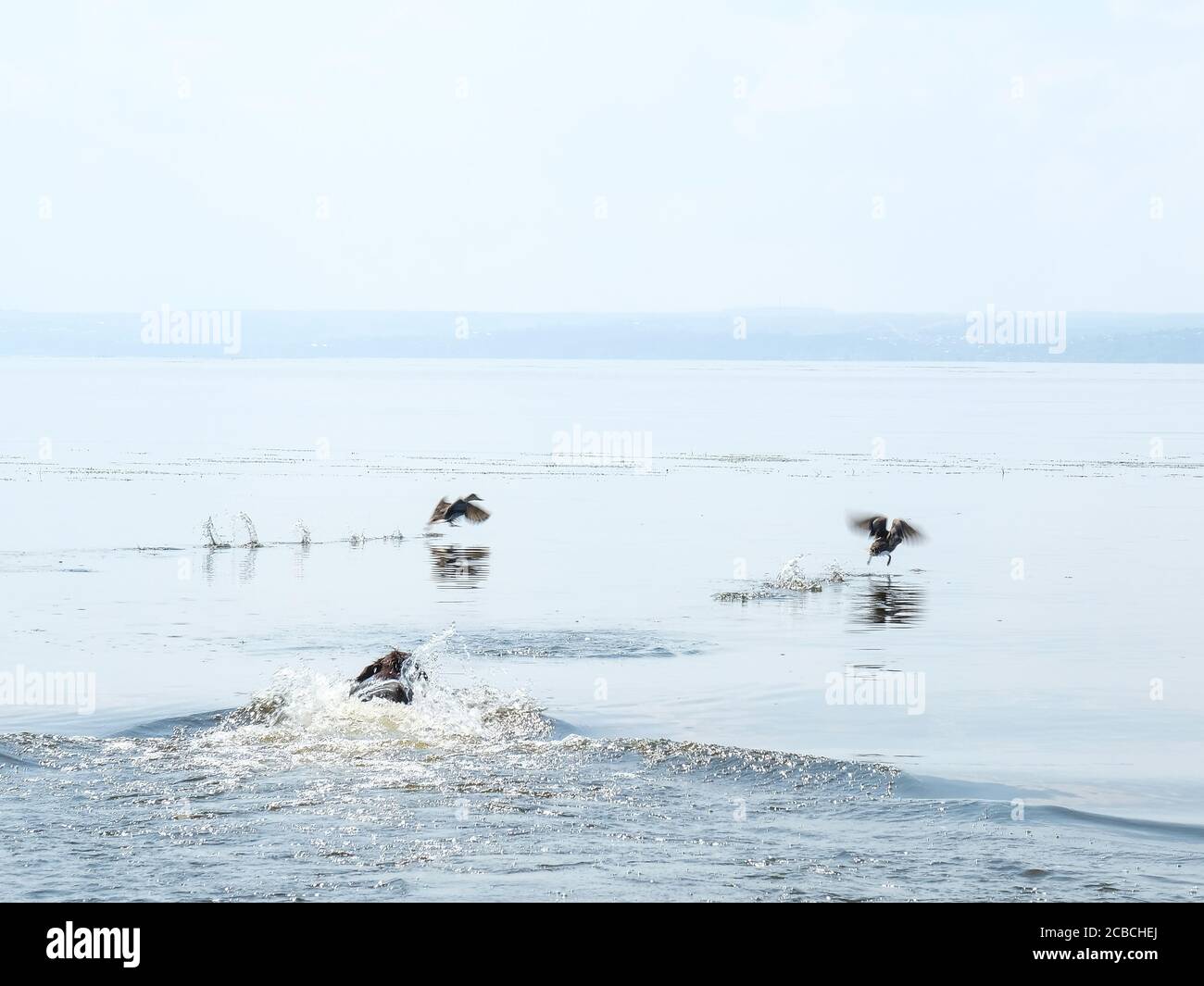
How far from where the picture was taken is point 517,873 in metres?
9.49

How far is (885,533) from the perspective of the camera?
80.8 ft

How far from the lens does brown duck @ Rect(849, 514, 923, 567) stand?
24.5 m

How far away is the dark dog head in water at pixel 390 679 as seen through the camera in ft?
48.1

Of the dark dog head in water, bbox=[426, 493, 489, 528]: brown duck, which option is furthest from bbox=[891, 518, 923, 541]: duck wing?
the dark dog head in water

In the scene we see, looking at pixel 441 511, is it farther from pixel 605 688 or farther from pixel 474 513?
pixel 605 688

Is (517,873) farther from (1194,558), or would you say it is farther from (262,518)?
(262,518)

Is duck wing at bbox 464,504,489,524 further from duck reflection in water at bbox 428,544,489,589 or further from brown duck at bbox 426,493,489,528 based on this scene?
duck reflection in water at bbox 428,544,489,589

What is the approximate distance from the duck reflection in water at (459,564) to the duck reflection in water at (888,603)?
5.38 meters

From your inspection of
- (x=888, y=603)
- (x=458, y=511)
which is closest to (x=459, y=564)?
(x=458, y=511)

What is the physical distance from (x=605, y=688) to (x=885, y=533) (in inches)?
371

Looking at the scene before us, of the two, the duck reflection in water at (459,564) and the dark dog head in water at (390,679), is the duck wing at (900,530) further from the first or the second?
the dark dog head in water at (390,679)

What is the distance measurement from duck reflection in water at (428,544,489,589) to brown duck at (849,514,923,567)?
554 cm

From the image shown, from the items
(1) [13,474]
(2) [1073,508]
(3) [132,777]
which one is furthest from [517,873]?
(1) [13,474]

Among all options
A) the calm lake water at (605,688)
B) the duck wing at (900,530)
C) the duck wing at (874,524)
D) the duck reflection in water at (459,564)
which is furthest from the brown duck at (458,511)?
the duck wing at (900,530)
